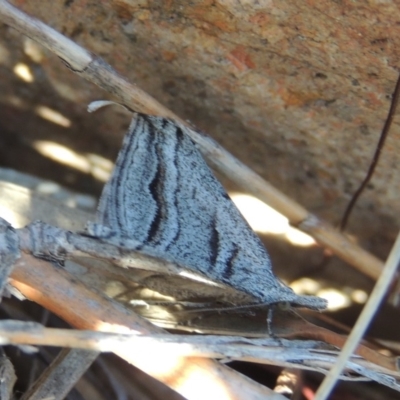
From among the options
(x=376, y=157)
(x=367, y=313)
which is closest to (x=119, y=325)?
(x=367, y=313)

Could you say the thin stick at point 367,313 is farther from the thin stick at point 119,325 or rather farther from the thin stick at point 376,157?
the thin stick at point 376,157

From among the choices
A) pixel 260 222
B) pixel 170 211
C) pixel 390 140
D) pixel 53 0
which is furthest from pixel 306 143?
pixel 53 0

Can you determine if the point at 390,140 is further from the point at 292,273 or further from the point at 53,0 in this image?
the point at 53,0

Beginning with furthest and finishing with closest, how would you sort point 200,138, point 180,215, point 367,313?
point 200,138 → point 180,215 → point 367,313

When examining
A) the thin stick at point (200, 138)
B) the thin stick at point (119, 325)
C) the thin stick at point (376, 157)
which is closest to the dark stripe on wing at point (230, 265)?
the thin stick at point (119, 325)

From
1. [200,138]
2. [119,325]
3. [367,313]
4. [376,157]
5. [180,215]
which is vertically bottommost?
[119,325]

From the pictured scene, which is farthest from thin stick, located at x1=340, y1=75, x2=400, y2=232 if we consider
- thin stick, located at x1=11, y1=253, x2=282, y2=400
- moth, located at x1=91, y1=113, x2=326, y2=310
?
thin stick, located at x1=11, y1=253, x2=282, y2=400

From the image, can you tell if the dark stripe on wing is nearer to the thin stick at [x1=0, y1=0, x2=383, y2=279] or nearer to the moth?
the moth

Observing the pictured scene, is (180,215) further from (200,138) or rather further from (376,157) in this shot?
(376,157)
